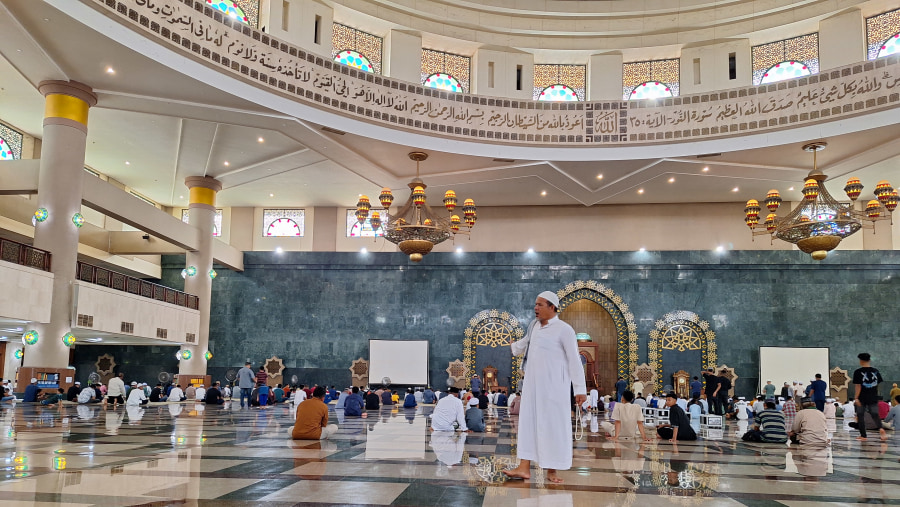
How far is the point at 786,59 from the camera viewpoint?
13234 millimetres

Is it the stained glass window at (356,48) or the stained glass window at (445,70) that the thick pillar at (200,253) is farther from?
the stained glass window at (445,70)

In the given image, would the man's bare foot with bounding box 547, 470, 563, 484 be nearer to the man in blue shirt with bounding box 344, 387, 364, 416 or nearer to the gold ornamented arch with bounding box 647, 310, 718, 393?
the man in blue shirt with bounding box 344, 387, 364, 416

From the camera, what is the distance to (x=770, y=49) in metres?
13.4

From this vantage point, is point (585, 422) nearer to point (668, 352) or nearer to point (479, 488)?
point (479, 488)

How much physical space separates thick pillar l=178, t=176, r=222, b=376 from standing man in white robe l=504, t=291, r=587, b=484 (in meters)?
12.9

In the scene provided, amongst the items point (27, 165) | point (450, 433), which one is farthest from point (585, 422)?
point (27, 165)

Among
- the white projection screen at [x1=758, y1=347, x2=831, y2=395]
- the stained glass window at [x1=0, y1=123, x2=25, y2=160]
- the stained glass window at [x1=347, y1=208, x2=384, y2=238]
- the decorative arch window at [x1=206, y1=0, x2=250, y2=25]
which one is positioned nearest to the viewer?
the decorative arch window at [x1=206, y1=0, x2=250, y2=25]

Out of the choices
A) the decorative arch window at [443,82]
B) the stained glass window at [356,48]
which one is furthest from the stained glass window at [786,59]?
the stained glass window at [356,48]

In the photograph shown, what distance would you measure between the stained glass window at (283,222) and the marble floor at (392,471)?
37.5 feet

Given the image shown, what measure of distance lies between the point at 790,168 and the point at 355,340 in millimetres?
10408

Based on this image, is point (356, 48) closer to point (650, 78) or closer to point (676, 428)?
point (650, 78)

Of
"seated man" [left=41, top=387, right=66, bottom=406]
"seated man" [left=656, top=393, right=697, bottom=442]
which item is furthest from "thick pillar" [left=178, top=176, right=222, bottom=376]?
"seated man" [left=656, top=393, right=697, bottom=442]

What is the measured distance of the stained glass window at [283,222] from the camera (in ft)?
58.2

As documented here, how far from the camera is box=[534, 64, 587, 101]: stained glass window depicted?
14297 millimetres
